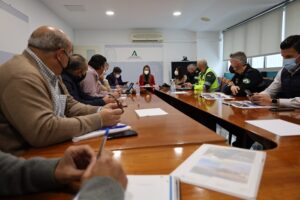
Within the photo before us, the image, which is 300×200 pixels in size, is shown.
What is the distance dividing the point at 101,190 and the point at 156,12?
18.4ft

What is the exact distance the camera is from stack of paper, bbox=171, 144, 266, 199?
0.65m

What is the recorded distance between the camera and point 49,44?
4.01 feet

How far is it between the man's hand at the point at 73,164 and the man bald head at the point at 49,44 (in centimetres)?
73

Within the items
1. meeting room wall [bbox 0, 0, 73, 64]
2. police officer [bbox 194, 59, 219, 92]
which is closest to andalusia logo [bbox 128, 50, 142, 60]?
meeting room wall [bbox 0, 0, 73, 64]

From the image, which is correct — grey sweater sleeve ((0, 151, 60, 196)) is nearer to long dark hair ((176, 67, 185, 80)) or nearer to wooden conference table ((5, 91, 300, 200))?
wooden conference table ((5, 91, 300, 200))

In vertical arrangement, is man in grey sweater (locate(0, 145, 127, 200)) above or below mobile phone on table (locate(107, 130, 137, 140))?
above

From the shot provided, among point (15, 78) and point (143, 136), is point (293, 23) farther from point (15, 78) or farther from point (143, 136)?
point (15, 78)

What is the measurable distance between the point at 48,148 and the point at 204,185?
0.71 metres

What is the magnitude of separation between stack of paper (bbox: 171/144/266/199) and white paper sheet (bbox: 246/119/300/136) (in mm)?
420

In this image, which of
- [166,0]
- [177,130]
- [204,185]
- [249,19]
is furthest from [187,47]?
[204,185]

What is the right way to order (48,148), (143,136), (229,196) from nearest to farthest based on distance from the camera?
1. (229,196)
2. (48,148)
3. (143,136)

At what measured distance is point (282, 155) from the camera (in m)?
0.91

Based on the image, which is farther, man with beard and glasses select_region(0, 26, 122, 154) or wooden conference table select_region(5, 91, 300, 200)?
man with beard and glasses select_region(0, 26, 122, 154)

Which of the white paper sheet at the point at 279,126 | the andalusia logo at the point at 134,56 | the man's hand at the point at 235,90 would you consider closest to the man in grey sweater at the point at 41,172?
the white paper sheet at the point at 279,126
